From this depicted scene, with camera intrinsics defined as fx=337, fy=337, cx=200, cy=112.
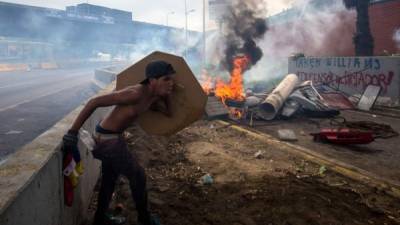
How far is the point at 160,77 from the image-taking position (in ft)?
11.6

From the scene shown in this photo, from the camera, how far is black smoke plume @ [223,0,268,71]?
1997 centimetres

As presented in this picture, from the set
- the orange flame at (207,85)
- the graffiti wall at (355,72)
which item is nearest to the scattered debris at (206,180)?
the orange flame at (207,85)

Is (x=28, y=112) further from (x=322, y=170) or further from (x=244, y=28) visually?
(x=244, y=28)

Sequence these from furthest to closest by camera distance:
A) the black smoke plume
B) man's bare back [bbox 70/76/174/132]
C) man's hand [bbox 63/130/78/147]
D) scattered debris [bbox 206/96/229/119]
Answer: the black smoke plume → scattered debris [bbox 206/96/229/119] → man's bare back [bbox 70/76/174/132] → man's hand [bbox 63/130/78/147]

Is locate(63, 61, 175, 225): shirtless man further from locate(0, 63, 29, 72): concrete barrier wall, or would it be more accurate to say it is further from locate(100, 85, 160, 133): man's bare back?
locate(0, 63, 29, 72): concrete barrier wall

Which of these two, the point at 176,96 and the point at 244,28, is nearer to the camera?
the point at 176,96

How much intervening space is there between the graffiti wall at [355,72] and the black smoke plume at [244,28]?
3069 millimetres

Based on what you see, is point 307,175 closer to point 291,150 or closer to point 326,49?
point 291,150

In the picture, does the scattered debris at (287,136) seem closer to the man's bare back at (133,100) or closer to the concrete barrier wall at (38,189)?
the man's bare back at (133,100)

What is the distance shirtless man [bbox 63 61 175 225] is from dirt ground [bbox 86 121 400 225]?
0.58 metres

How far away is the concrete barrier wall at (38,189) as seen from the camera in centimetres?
219

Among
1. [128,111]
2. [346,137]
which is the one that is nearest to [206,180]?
[128,111]

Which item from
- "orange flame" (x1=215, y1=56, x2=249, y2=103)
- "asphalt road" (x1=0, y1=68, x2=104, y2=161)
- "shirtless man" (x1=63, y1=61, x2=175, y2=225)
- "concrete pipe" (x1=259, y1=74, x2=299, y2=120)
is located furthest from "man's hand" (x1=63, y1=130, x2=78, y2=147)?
"orange flame" (x1=215, y1=56, x2=249, y2=103)

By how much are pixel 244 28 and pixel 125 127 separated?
18349 mm
